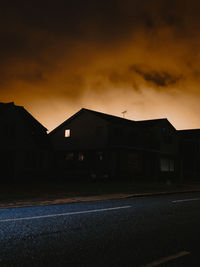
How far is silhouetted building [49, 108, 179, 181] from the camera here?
1428 inches

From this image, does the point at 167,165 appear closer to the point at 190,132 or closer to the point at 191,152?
the point at 191,152

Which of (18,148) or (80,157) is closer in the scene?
(18,148)

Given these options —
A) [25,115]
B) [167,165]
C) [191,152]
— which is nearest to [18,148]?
[25,115]

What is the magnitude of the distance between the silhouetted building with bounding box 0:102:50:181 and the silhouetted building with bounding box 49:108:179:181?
4.97 metres

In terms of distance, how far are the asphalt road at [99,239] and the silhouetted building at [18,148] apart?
2101 centimetres

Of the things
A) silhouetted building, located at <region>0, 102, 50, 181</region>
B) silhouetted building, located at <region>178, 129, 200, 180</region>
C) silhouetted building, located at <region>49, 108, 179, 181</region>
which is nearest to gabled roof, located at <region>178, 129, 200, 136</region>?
silhouetted building, located at <region>178, 129, 200, 180</region>

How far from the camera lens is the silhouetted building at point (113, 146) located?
36.3 meters

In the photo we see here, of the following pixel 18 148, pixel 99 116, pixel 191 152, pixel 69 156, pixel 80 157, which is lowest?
pixel 80 157

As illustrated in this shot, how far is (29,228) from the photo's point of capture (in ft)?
22.5

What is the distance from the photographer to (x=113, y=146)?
35594 mm

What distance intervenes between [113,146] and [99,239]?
97.6ft

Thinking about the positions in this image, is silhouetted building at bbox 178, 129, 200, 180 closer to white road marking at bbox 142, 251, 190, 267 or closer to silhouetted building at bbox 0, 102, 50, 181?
silhouetted building at bbox 0, 102, 50, 181

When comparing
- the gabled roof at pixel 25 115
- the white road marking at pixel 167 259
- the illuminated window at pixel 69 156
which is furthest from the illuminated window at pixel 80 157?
the white road marking at pixel 167 259

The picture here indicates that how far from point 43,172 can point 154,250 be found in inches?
1045
